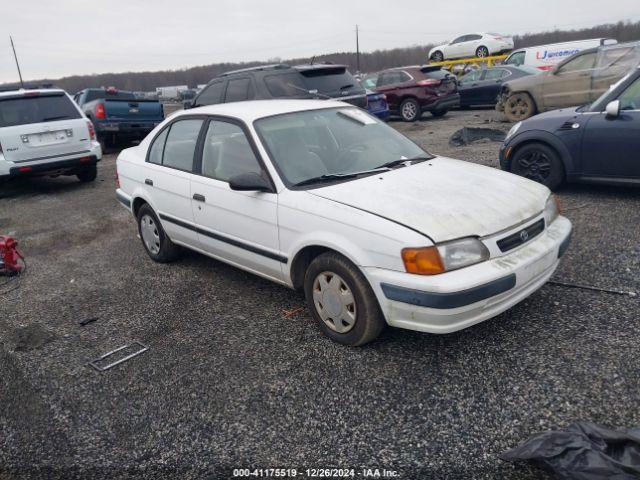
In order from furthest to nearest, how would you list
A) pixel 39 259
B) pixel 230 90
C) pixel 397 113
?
pixel 397 113
pixel 230 90
pixel 39 259

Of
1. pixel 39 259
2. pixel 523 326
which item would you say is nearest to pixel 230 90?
pixel 39 259

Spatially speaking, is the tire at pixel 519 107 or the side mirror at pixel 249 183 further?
the tire at pixel 519 107

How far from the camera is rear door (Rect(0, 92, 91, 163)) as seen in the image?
26.7 ft

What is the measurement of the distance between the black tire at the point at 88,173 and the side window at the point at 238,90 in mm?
2964

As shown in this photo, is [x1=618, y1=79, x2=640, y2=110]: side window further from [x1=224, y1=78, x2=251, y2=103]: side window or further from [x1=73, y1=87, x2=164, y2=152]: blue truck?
[x1=73, y1=87, x2=164, y2=152]: blue truck

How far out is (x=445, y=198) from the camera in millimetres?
3211

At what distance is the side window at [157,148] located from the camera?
4.87 metres

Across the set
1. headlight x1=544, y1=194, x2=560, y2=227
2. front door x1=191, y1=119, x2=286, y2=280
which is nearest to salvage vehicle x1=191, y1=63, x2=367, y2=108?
front door x1=191, y1=119, x2=286, y2=280

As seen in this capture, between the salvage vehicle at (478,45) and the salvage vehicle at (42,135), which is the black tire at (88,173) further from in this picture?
the salvage vehicle at (478,45)

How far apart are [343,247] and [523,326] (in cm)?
136

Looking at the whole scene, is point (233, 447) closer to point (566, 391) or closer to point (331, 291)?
point (331, 291)

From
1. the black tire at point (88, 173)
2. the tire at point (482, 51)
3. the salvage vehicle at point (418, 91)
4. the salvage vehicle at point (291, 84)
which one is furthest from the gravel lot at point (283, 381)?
the tire at point (482, 51)

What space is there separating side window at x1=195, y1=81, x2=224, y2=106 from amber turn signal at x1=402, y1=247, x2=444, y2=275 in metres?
7.34

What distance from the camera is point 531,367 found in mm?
2967
